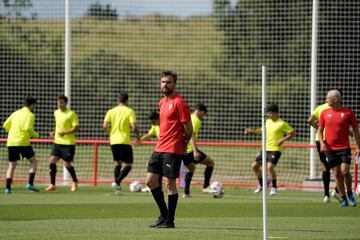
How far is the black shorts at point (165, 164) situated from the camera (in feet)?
47.3

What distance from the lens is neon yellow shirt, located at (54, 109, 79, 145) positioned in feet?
75.9

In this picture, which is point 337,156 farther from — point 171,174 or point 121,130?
point 121,130

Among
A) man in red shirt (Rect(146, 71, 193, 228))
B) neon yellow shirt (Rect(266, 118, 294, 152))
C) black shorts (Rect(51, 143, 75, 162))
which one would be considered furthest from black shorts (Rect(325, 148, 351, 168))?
black shorts (Rect(51, 143, 75, 162))

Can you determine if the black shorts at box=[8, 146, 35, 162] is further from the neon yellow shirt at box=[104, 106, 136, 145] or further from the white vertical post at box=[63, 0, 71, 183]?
the white vertical post at box=[63, 0, 71, 183]

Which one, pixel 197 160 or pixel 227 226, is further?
pixel 197 160

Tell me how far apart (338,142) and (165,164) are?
5401 mm

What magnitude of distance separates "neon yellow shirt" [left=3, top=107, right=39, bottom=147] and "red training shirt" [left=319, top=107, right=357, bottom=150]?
270 inches

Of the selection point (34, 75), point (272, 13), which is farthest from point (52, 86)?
point (272, 13)

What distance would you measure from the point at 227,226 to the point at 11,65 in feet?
52.5

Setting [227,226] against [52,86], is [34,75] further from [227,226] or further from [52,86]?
[227,226]

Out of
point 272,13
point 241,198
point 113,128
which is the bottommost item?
point 241,198

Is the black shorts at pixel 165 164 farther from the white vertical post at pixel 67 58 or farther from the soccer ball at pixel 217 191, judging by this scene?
the white vertical post at pixel 67 58

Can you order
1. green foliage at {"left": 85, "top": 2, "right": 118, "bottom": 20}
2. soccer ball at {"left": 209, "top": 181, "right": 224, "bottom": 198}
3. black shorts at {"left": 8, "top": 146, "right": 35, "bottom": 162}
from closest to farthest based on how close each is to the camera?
1. soccer ball at {"left": 209, "top": 181, "right": 224, "bottom": 198}
2. black shorts at {"left": 8, "top": 146, "right": 35, "bottom": 162}
3. green foliage at {"left": 85, "top": 2, "right": 118, "bottom": 20}

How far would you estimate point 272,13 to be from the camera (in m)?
29.8
